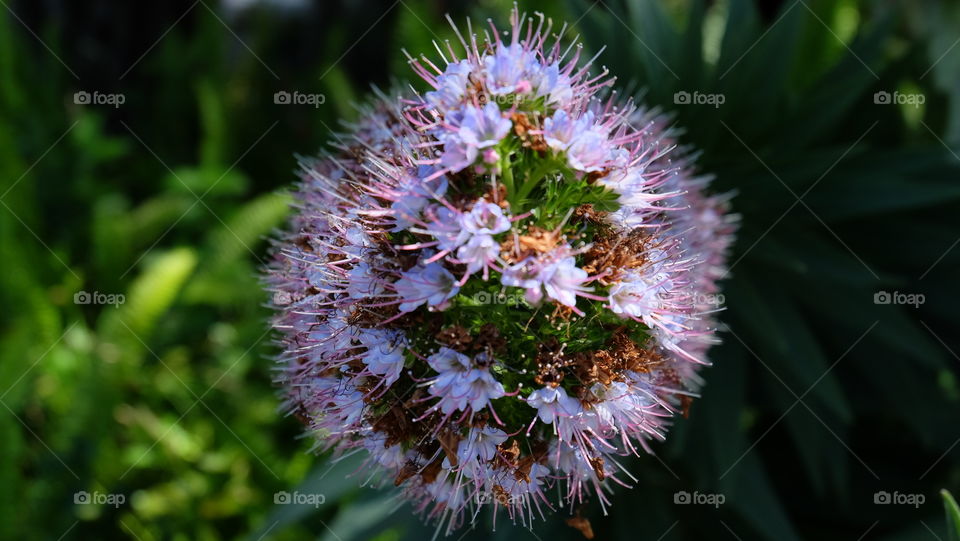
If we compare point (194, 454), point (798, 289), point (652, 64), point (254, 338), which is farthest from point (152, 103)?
point (798, 289)

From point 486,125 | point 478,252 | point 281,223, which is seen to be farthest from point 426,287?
point 281,223

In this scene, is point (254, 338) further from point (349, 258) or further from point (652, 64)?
point (349, 258)

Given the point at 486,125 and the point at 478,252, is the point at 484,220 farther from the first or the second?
the point at 486,125

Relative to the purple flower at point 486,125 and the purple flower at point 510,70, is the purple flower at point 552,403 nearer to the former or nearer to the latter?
the purple flower at point 486,125

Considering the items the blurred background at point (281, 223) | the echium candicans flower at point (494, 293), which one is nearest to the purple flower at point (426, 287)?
the echium candicans flower at point (494, 293)

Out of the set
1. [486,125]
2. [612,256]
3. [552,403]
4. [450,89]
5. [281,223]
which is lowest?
[552,403]

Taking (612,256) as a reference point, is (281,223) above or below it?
above

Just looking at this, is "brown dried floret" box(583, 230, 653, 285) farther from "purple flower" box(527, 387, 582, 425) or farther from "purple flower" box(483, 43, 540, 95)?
"purple flower" box(483, 43, 540, 95)
